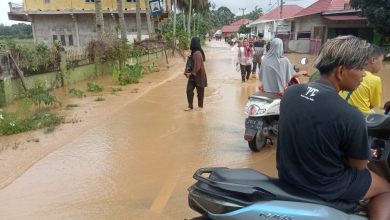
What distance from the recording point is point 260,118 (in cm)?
590

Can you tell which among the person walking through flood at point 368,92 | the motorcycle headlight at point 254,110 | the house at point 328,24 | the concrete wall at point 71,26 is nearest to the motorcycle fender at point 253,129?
the motorcycle headlight at point 254,110

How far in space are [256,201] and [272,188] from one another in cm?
13

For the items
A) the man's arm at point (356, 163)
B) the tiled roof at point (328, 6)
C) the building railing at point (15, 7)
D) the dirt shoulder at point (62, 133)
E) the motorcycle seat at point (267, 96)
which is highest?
the building railing at point (15, 7)

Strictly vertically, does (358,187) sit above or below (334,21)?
below

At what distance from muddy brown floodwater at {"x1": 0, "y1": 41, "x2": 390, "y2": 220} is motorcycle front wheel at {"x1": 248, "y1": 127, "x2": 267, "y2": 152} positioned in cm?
10

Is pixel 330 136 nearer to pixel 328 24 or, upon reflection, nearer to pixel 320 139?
pixel 320 139

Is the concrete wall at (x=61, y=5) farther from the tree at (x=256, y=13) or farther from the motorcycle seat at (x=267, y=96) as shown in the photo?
the tree at (x=256, y=13)

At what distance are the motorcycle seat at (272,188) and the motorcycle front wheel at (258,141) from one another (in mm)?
3449

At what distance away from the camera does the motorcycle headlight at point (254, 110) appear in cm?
580

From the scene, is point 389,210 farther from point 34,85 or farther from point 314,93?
point 34,85

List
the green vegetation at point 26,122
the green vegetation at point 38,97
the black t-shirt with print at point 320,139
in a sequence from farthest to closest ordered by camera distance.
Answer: the green vegetation at point 38,97 → the green vegetation at point 26,122 → the black t-shirt with print at point 320,139

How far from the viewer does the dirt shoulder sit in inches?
227

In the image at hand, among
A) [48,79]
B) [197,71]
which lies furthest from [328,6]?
[197,71]

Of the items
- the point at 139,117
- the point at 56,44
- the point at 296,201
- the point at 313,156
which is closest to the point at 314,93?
the point at 313,156
